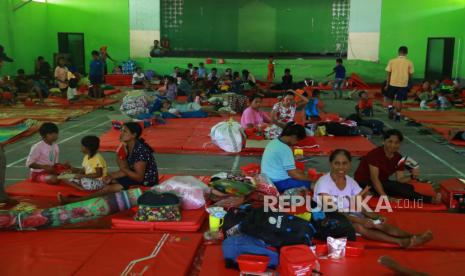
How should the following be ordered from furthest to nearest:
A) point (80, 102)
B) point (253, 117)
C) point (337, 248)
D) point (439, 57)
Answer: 1. point (439, 57)
2. point (80, 102)
3. point (253, 117)
4. point (337, 248)

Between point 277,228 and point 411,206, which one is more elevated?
point 277,228

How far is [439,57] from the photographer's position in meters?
20.7

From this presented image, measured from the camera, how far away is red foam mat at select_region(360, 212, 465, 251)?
15.1ft

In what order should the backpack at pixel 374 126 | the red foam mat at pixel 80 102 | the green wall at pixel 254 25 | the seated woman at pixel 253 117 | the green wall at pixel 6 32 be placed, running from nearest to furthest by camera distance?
the seated woman at pixel 253 117, the backpack at pixel 374 126, the red foam mat at pixel 80 102, the green wall at pixel 6 32, the green wall at pixel 254 25

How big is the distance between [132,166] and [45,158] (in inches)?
58.6

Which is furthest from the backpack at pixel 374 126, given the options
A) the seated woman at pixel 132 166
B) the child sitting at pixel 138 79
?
the child sitting at pixel 138 79

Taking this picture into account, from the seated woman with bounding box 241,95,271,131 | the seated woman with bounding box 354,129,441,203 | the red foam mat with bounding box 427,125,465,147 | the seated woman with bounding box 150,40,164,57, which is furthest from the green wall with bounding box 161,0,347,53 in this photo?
the seated woman with bounding box 354,129,441,203

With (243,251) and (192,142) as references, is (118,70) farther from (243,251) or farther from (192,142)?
(243,251)

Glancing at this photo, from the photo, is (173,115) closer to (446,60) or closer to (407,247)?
(407,247)

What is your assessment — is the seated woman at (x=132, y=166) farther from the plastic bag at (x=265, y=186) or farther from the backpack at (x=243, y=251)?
the backpack at (x=243, y=251)

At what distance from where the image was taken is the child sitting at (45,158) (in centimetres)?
635

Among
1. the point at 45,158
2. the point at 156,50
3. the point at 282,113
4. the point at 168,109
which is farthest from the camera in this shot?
the point at 156,50

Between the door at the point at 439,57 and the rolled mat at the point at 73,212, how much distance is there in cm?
1777

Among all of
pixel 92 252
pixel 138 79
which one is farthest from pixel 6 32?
pixel 92 252
